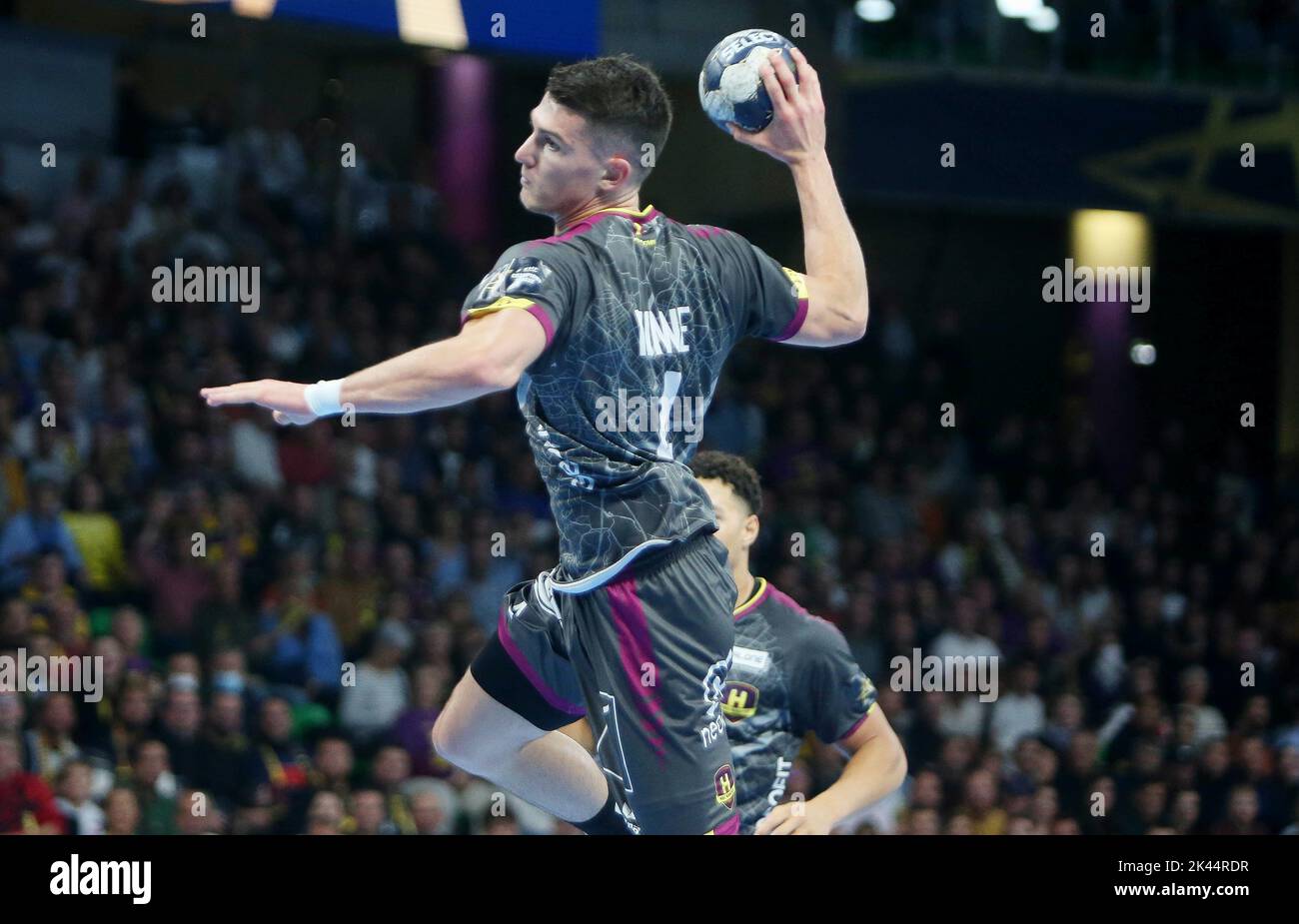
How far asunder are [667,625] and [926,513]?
9284 millimetres

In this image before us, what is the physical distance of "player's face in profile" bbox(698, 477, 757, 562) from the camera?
5.88m

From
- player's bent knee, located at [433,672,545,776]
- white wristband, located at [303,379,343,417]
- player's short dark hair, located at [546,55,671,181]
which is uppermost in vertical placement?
player's short dark hair, located at [546,55,671,181]

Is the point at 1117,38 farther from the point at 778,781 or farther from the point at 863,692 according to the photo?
the point at 778,781

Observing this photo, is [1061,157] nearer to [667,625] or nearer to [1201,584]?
[1201,584]

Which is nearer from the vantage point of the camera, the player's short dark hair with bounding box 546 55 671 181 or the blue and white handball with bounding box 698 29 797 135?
the player's short dark hair with bounding box 546 55 671 181

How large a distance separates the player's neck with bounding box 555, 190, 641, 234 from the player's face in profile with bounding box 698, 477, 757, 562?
1.58 metres

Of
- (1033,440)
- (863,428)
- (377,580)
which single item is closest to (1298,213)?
(1033,440)

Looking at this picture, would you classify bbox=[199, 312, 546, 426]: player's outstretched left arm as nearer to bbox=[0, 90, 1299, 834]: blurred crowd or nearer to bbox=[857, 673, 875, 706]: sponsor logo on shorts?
bbox=[857, 673, 875, 706]: sponsor logo on shorts

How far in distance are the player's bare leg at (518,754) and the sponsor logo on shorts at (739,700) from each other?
2.57 ft

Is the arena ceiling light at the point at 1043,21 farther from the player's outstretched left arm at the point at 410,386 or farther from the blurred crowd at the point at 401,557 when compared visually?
the player's outstretched left arm at the point at 410,386

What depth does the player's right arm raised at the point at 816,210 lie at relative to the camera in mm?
4672

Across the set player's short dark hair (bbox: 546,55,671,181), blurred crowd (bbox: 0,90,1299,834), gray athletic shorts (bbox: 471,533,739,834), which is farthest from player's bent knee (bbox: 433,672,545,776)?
blurred crowd (bbox: 0,90,1299,834)

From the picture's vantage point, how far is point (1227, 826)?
35.8 feet

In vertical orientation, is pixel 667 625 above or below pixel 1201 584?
above
